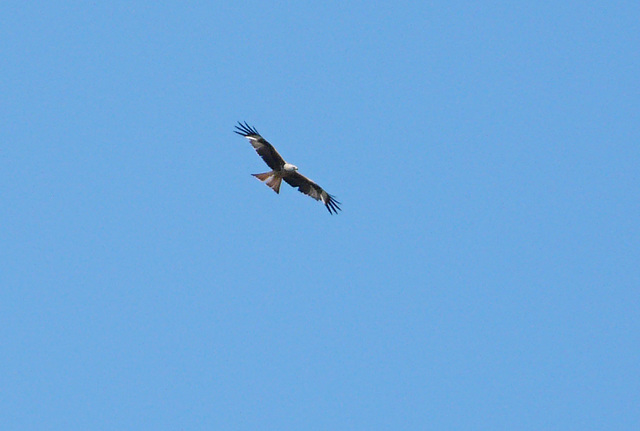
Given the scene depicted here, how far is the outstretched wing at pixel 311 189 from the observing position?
123 ft

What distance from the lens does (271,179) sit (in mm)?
36562

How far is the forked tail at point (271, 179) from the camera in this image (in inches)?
1431

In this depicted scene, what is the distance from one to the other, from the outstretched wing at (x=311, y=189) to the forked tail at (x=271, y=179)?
67cm

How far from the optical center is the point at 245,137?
36.2 meters

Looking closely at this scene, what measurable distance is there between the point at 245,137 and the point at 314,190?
287cm

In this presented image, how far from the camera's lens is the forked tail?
36.4m

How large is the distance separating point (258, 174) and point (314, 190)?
2307mm

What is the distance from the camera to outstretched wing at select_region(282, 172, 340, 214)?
37.6 m

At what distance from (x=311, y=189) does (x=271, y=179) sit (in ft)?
5.97

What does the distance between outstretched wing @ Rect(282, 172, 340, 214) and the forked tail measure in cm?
67

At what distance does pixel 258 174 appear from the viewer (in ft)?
119

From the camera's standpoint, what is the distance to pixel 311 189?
38094mm
